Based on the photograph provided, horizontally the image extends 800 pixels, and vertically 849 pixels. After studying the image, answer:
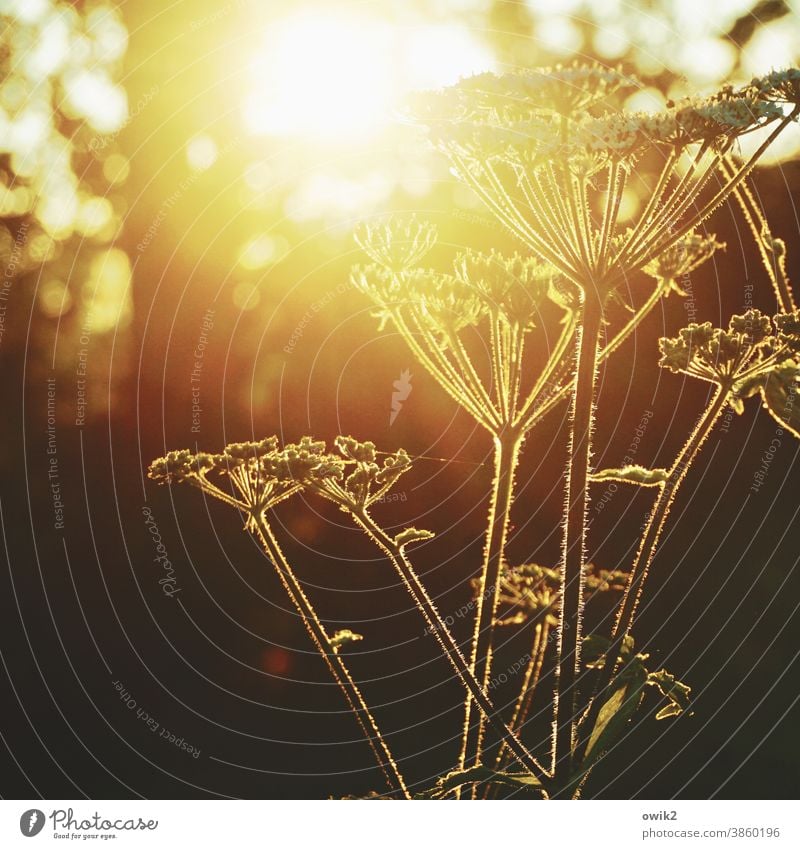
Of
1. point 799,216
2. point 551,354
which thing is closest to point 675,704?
point 551,354

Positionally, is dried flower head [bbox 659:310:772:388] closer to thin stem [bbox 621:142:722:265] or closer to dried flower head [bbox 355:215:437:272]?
thin stem [bbox 621:142:722:265]

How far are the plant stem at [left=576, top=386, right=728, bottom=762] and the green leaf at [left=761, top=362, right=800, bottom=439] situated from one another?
62 mm

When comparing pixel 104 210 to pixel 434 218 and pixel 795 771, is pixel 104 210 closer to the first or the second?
pixel 434 218

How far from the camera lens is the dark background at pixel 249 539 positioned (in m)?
1.27

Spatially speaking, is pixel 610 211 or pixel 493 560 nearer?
pixel 610 211

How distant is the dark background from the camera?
4.16ft

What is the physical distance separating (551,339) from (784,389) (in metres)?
0.37

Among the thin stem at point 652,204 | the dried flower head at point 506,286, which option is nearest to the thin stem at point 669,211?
the thin stem at point 652,204

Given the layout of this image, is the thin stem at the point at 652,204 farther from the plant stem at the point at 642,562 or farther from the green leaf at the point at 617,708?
the green leaf at the point at 617,708

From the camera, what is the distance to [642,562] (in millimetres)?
1106

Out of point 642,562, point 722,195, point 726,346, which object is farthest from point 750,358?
point 642,562

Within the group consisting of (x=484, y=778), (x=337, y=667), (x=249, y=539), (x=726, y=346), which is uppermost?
(x=726, y=346)
